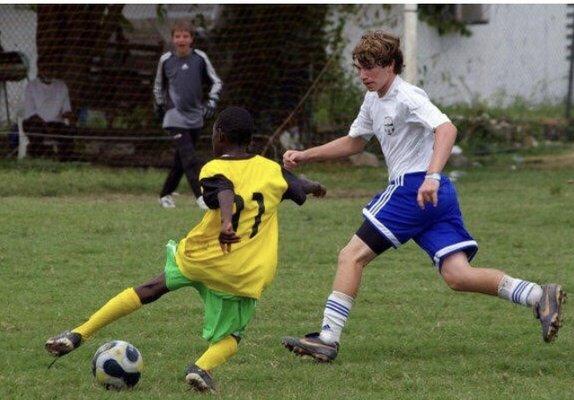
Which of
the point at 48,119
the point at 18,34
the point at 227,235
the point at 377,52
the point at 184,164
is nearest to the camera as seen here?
the point at 227,235

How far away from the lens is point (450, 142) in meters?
5.94

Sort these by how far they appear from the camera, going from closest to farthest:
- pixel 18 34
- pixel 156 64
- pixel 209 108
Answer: pixel 209 108
pixel 156 64
pixel 18 34

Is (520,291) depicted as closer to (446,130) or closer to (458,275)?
(458,275)

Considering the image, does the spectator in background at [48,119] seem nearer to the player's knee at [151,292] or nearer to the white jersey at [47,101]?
the white jersey at [47,101]

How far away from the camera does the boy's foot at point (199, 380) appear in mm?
5348

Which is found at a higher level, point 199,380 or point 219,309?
point 219,309

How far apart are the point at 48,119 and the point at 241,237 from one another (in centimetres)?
1056

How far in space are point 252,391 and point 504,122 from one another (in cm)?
1446

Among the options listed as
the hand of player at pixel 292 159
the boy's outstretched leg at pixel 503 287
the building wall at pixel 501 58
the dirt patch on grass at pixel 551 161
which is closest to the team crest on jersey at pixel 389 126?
the hand of player at pixel 292 159

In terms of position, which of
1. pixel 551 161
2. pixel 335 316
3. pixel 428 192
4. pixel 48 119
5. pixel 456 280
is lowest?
pixel 551 161

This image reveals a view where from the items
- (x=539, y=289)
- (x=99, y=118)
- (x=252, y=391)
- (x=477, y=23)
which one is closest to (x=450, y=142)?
(x=539, y=289)

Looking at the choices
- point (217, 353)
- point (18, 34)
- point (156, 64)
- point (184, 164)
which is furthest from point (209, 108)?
point (217, 353)

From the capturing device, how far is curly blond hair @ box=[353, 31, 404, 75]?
618 cm

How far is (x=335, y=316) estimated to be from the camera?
248 inches
